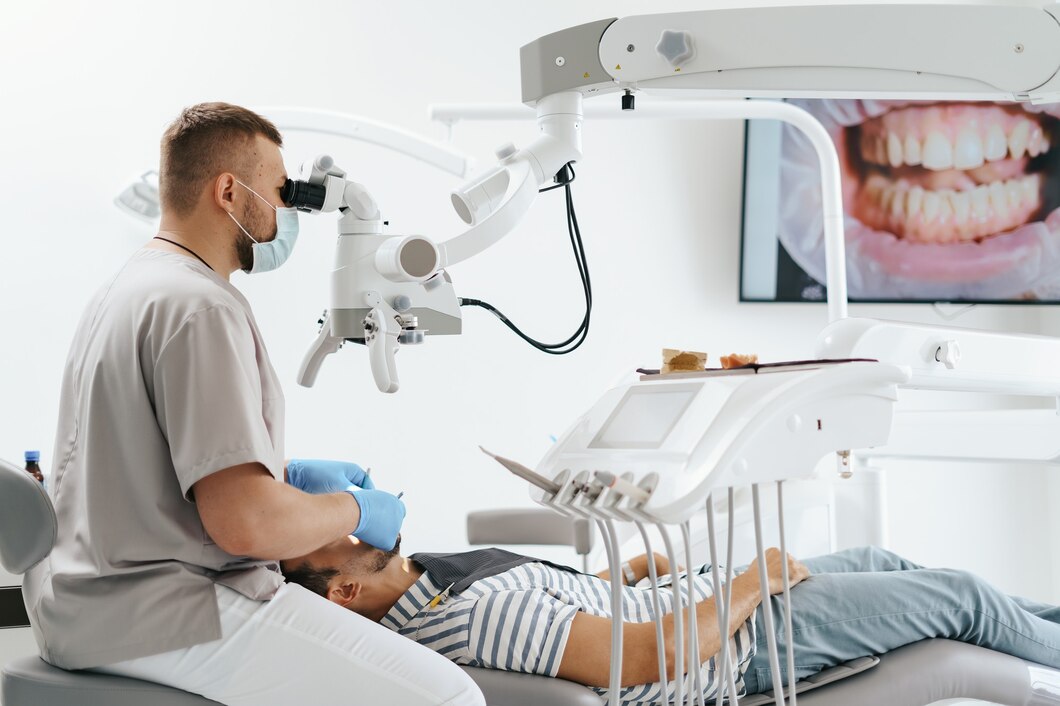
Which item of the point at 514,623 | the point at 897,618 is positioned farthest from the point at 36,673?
the point at 897,618

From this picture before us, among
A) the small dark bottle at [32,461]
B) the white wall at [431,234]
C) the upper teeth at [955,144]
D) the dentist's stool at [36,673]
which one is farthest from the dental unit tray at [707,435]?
the upper teeth at [955,144]

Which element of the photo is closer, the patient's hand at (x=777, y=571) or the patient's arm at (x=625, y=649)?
the patient's arm at (x=625, y=649)

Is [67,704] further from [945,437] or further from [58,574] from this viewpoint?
[945,437]

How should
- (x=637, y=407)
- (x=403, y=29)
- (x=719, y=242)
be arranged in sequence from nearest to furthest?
(x=637, y=407)
(x=403, y=29)
(x=719, y=242)

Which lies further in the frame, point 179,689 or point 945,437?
point 945,437

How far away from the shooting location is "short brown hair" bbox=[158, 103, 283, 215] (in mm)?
1515

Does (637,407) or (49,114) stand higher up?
(49,114)

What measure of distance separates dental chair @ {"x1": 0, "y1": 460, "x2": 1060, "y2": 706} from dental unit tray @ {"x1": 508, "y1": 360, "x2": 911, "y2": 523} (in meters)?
0.45

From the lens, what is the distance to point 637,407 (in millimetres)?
1175

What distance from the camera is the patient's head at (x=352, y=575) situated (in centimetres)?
169

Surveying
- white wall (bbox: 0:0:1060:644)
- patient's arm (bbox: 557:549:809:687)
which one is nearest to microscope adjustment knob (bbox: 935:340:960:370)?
patient's arm (bbox: 557:549:809:687)

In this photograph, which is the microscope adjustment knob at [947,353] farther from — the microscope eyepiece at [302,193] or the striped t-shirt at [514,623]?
the microscope eyepiece at [302,193]

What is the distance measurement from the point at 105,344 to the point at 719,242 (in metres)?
2.51

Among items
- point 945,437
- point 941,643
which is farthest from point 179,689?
point 945,437
